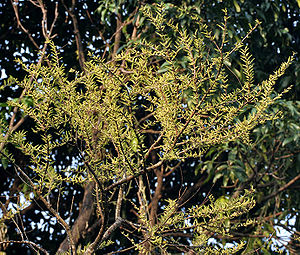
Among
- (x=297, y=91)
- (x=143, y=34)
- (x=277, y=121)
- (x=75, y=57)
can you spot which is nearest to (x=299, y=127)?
(x=277, y=121)

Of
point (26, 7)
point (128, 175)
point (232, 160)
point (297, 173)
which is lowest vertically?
point (297, 173)

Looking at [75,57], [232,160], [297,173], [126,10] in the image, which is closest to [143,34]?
[126,10]

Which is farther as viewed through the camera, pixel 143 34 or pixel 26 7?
pixel 26 7

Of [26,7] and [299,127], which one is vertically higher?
[26,7]

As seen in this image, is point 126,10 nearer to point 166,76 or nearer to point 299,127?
point 299,127

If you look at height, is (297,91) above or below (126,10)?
below

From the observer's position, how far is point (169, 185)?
4.74m

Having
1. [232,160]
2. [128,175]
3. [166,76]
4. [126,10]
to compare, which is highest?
[126,10]

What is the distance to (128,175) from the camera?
6.20 feet

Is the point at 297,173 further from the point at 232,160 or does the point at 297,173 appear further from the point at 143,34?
the point at 143,34

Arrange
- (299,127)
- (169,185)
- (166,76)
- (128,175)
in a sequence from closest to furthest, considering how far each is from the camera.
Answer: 1. (166,76)
2. (128,175)
3. (299,127)
4. (169,185)

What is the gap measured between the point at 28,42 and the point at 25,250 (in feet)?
7.62

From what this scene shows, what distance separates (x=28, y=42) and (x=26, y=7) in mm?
439

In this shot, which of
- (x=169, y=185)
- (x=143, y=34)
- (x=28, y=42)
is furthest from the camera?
(x=169, y=185)
